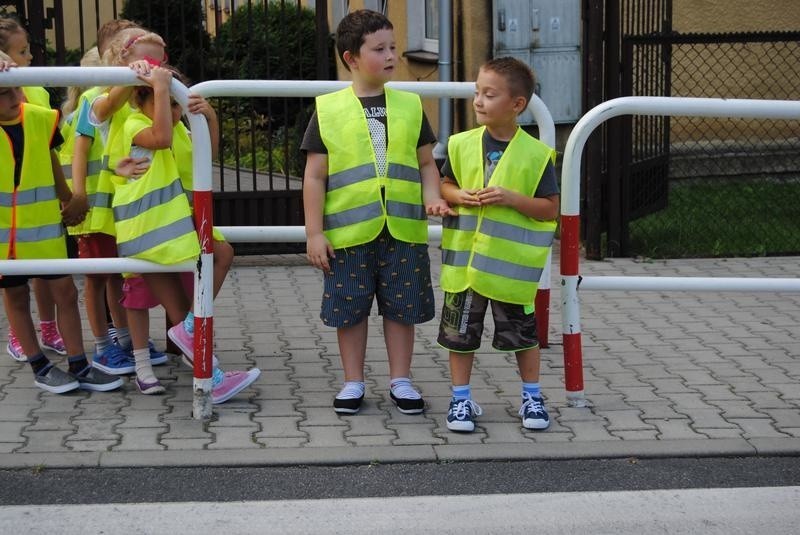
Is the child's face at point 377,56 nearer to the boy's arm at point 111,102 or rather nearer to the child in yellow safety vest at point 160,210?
the child in yellow safety vest at point 160,210

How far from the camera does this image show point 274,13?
1404cm

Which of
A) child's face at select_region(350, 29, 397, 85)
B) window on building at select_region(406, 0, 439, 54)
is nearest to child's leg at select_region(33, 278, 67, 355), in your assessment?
child's face at select_region(350, 29, 397, 85)

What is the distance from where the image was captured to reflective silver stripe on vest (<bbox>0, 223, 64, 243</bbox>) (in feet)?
15.5

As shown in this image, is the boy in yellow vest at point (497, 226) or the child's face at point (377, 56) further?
the child's face at point (377, 56)

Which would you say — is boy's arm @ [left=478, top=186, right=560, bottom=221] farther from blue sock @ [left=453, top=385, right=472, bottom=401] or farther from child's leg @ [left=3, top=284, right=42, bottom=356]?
child's leg @ [left=3, top=284, right=42, bottom=356]

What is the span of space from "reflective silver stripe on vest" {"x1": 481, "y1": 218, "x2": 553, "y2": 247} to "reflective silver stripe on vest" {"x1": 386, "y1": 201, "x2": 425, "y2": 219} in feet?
1.02

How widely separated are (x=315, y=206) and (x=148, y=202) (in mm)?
608

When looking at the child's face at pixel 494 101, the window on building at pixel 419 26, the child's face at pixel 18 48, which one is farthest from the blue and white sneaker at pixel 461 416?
the window on building at pixel 419 26

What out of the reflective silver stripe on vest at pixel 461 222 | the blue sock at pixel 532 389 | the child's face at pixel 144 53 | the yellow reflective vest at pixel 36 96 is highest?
the child's face at pixel 144 53

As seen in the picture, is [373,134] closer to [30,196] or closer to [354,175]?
[354,175]

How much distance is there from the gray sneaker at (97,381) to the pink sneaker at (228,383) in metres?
0.46

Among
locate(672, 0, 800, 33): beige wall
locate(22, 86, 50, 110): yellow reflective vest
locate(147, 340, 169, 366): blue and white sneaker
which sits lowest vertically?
locate(147, 340, 169, 366): blue and white sneaker

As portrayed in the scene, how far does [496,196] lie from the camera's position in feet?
14.3

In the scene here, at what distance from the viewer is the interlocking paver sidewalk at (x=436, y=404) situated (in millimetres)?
4383
